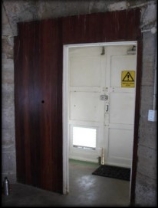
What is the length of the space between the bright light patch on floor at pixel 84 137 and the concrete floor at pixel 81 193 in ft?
2.47

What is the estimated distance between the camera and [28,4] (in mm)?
A: 2998

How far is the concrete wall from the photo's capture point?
2.36m

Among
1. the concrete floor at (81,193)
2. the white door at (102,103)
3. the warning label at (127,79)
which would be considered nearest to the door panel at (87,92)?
the white door at (102,103)

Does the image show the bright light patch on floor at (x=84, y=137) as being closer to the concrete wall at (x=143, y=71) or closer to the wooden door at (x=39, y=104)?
the wooden door at (x=39, y=104)

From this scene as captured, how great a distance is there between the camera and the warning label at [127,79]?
3.85 meters

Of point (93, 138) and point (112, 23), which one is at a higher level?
point (112, 23)

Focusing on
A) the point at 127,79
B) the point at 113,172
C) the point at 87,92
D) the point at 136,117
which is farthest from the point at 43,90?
the point at 113,172

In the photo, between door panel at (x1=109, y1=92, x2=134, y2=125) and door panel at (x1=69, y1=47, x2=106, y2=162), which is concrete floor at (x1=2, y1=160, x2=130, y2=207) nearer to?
door panel at (x1=69, y1=47, x2=106, y2=162)

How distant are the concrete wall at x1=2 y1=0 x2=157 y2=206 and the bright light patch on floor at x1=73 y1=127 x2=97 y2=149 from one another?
1486 mm

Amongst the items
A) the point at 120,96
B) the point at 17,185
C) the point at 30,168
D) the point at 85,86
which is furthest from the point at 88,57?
the point at 17,185

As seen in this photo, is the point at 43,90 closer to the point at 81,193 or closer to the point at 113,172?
the point at 81,193

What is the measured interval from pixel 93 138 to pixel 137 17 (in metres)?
2.49

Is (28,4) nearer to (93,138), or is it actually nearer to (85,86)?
(85,86)

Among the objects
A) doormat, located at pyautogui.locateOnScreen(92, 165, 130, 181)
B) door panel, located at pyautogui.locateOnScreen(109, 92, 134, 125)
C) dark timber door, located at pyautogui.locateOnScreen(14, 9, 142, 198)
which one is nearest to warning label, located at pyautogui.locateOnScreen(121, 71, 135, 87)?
door panel, located at pyautogui.locateOnScreen(109, 92, 134, 125)
